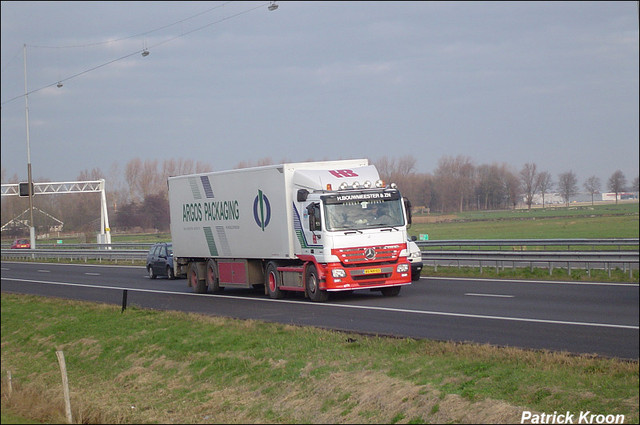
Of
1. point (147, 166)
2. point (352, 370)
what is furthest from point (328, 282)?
point (147, 166)

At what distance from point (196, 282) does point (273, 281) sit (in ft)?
16.0

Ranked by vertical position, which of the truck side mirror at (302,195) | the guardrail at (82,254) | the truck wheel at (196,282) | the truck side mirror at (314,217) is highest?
the truck side mirror at (302,195)

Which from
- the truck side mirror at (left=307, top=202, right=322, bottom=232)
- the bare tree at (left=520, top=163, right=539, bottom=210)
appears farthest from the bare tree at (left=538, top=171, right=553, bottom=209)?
the truck side mirror at (left=307, top=202, right=322, bottom=232)

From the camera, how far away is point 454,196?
143ft

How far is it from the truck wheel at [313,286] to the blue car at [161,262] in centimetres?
1442

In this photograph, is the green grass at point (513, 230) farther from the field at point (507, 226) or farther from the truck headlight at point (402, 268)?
the truck headlight at point (402, 268)

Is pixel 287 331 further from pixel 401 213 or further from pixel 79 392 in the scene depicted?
pixel 401 213

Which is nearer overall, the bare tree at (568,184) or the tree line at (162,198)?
the bare tree at (568,184)

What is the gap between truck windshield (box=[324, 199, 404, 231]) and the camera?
20297mm

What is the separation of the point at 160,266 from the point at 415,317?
67.1 ft

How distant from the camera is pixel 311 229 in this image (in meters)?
20.4

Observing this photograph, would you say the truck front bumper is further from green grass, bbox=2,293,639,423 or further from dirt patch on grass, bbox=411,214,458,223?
dirt patch on grass, bbox=411,214,458,223

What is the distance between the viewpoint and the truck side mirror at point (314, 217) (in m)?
20.2

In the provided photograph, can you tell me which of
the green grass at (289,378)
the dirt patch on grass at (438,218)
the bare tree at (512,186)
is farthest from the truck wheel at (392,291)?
the dirt patch on grass at (438,218)
